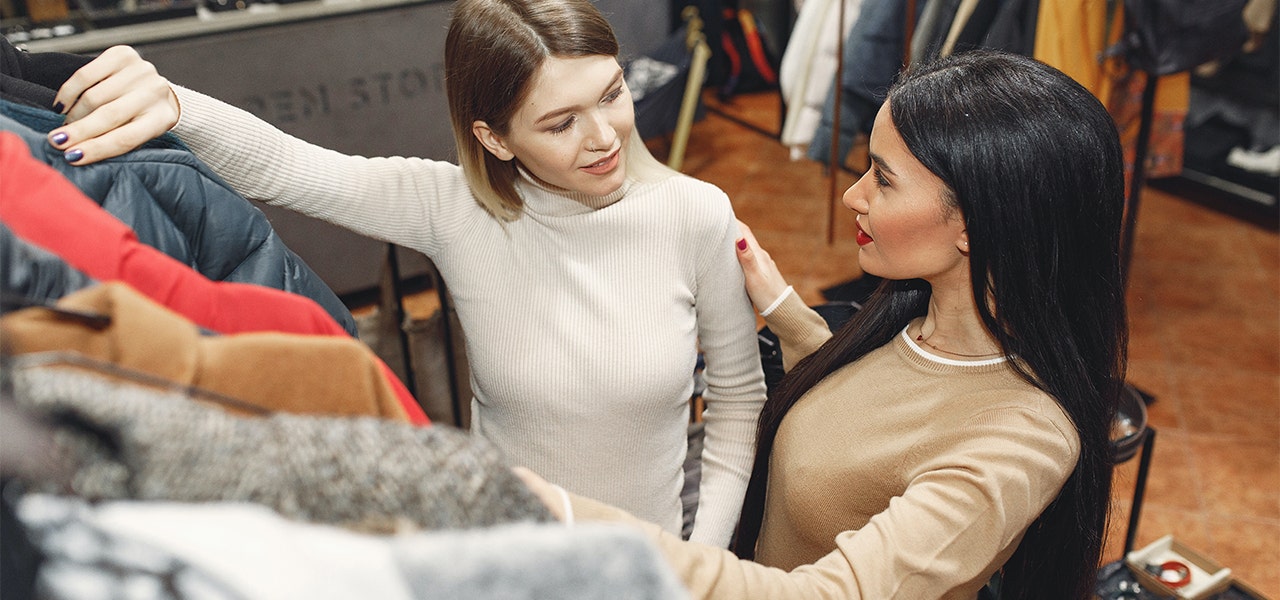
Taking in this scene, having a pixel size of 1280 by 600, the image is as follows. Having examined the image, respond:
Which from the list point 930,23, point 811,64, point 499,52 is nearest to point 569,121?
point 499,52

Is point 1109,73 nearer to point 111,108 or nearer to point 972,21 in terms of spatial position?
point 972,21

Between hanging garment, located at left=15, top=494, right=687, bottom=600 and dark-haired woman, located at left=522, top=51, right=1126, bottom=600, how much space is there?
15.6 inches

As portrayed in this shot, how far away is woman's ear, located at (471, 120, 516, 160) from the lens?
1.25m

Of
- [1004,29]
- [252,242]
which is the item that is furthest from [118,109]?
[1004,29]

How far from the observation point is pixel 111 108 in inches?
37.1

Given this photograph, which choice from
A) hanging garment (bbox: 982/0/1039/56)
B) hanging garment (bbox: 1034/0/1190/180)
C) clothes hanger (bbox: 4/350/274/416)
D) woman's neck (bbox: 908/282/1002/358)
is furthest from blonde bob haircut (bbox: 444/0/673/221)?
hanging garment (bbox: 982/0/1039/56)

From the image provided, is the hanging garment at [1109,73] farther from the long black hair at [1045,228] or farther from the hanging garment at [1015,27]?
the long black hair at [1045,228]

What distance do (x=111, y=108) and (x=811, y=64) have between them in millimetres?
2704

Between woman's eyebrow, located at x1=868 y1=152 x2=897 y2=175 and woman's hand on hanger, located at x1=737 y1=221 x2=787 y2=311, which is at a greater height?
woman's eyebrow, located at x1=868 y1=152 x2=897 y2=175

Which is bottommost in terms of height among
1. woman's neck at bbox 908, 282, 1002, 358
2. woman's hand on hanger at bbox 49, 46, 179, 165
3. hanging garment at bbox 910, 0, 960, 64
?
hanging garment at bbox 910, 0, 960, 64

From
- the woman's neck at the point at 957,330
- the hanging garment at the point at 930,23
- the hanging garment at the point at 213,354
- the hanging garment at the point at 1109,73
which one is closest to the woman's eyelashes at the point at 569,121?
the woman's neck at the point at 957,330

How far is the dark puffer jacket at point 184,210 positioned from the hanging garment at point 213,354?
31 cm

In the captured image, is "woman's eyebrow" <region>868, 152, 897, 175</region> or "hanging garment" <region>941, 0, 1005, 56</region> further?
"hanging garment" <region>941, 0, 1005, 56</region>

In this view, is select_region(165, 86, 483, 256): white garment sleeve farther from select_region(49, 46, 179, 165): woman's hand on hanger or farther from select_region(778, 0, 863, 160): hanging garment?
select_region(778, 0, 863, 160): hanging garment
